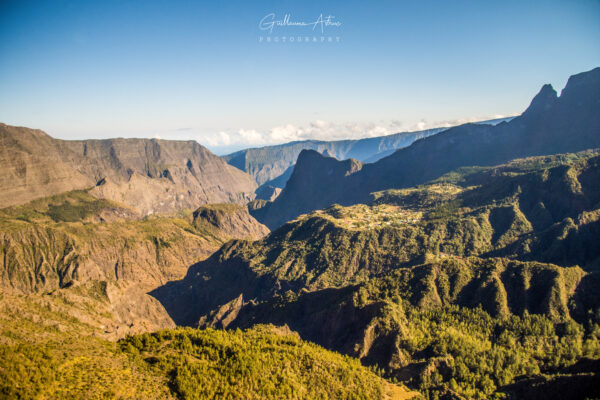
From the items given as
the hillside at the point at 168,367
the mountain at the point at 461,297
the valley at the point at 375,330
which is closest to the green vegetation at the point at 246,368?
the hillside at the point at 168,367

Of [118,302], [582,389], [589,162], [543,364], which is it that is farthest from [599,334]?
[118,302]

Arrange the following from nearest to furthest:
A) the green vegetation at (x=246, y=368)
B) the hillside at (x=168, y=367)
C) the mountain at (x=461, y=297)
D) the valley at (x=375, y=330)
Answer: the hillside at (x=168, y=367)
the valley at (x=375, y=330)
the green vegetation at (x=246, y=368)
the mountain at (x=461, y=297)

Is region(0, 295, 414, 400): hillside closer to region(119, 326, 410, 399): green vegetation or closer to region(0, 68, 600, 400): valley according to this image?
region(119, 326, 410, 399): green vegetation

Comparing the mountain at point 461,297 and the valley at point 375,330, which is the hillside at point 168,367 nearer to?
the valley at point 375,330

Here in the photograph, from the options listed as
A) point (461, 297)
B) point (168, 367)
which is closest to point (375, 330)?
point (461, 297)

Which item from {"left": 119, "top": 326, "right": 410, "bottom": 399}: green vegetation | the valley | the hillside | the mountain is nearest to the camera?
the hillside

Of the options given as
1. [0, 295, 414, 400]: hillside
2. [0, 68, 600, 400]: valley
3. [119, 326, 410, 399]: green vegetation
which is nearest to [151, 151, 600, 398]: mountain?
[0, 68, 600, 400]: valley

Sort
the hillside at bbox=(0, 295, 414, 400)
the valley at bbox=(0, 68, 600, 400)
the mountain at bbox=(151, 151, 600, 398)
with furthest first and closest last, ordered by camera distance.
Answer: the mountain at bbox=(151, 151, 600, 398) → the valley at bbox=(0, 68, 600, 400) → the hillside at bbox=(0, 295, 414, 400)

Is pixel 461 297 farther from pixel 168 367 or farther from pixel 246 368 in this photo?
pixel 168 367
